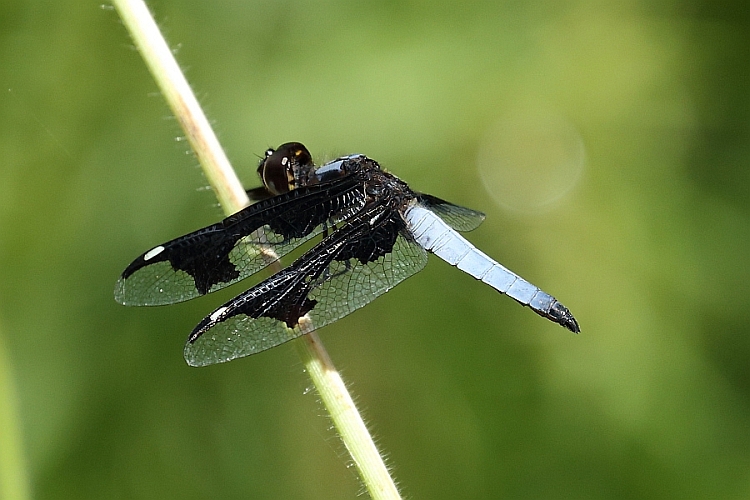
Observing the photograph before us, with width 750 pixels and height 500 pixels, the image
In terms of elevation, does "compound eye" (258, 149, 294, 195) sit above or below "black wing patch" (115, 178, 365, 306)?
above

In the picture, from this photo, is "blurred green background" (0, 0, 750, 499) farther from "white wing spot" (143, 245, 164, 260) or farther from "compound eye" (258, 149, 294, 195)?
"white wing spot" (143, 245, 164, 260)

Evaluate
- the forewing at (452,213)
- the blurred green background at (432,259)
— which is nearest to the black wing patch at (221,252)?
the forewing at (452,213)

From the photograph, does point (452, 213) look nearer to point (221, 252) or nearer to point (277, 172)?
point (277, 172)

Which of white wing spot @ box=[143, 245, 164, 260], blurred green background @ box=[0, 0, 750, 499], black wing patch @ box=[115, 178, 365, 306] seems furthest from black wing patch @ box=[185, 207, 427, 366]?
blurred green background @ box=[0, 0, 750, 499]

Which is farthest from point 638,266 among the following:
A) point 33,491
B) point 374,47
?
point 33,491

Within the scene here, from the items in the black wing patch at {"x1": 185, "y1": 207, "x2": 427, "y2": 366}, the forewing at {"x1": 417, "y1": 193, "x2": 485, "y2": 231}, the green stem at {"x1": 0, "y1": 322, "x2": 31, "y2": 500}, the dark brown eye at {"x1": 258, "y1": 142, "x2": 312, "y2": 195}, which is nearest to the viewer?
the black wing patch at {"x1": 185, "y1": 207, "x2": 427, "y2": 366}

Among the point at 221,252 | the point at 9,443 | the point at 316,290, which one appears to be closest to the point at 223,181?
the point at 221,252

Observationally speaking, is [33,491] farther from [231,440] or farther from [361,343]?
[361,343]

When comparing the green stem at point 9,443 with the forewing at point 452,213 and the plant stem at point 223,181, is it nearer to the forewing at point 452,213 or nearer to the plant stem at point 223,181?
the plant stem at point 223,181
